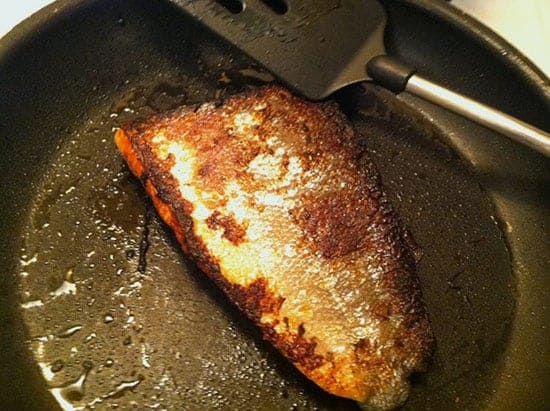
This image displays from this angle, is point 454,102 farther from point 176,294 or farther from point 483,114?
point 176,294

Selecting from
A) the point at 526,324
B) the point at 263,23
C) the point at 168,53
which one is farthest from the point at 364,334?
the point at 168,53

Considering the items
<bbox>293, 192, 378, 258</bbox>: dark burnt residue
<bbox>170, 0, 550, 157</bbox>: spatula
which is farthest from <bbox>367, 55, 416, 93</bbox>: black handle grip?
<bbox>293, 192, 378, 258</bbox>: dark burnt residue

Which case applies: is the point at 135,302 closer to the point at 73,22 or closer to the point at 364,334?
the point at 364,334

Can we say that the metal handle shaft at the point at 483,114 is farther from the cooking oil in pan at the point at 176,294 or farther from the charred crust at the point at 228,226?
the charred crust at the point at 228,226

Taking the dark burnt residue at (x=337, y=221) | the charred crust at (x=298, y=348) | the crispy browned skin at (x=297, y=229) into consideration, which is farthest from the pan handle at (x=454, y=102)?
the charred crust at (x=298, y=348)

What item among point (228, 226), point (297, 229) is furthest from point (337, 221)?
point (228, 226)
